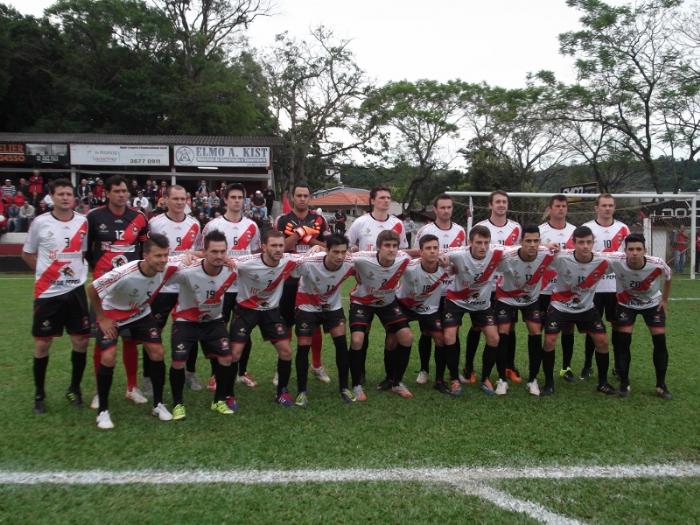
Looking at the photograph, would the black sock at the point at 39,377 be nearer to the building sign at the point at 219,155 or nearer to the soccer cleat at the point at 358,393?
the soccer cleat at the point at 358,393

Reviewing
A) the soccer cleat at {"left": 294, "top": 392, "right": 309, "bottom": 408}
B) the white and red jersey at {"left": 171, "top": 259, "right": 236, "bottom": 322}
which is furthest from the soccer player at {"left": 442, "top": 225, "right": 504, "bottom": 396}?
the white and red jersey at {"left": 171, "top": 259, "right": 236, "bottom": 322}

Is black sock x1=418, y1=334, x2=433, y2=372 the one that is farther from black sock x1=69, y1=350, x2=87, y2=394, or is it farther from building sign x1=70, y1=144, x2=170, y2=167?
building sign x1=70, y1=144, x2=170, y2=167

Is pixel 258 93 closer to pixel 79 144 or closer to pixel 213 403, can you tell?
pixel 79 144

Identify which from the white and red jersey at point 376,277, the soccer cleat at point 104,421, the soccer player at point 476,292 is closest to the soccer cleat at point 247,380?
the white and red jersey at point 376,277

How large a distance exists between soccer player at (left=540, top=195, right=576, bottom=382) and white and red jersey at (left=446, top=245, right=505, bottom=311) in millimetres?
792

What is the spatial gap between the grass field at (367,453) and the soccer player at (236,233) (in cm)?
27

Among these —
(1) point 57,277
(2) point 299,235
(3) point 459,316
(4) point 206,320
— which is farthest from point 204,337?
(3) point 459,316

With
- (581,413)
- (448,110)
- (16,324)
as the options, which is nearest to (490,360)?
(581,413)

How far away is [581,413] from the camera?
4.86 meters

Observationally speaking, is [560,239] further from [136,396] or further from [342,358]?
[136,396]

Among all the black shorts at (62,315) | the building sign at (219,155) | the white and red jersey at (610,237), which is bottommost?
the black shorts at (62,315)

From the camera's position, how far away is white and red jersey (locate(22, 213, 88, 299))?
4.85m

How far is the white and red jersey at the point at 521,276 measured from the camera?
5477mm

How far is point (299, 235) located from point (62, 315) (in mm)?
2346
